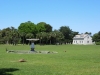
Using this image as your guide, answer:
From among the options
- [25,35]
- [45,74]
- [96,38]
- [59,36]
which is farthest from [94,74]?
[96,38]

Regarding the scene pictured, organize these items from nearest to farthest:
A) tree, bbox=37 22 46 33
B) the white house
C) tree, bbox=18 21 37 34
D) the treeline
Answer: the treeline < tree, bbox=18 21 37 34 < tree, bbox=37 22 46 33 < the white house

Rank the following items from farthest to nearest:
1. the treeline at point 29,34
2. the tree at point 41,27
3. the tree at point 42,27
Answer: the tree at point 42,27, the tree at point 41,27, the treeline at point 29,34

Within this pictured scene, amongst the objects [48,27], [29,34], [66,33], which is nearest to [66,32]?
[66,33]

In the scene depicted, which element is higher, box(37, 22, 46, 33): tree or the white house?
box(37, 22, 46, 33): tree

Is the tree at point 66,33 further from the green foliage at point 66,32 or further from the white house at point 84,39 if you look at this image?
the white house at point 84,39

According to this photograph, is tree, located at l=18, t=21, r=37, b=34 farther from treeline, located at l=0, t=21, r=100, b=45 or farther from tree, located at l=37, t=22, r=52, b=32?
tree, located at l=37, t=22, r=52, b=32

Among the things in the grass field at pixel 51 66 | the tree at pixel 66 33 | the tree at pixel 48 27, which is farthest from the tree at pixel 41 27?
the grass field at pixel 51 66

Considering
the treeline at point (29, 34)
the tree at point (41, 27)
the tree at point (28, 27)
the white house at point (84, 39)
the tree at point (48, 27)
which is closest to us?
the treeline at point (29, 34)

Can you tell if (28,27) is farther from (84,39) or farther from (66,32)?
(84,39)

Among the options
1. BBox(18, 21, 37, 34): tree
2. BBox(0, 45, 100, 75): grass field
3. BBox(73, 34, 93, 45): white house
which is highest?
BBox(18, 21, 37, 34): tree

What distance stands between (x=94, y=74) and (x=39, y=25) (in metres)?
132

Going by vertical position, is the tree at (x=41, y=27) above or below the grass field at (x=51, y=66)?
above

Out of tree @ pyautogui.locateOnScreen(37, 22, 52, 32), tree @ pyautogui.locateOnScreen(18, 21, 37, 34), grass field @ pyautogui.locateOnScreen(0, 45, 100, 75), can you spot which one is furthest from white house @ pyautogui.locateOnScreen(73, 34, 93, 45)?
grass field @ pyautogui.locateOnScreen(0, 45, 100, 75)

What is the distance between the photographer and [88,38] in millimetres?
187000
